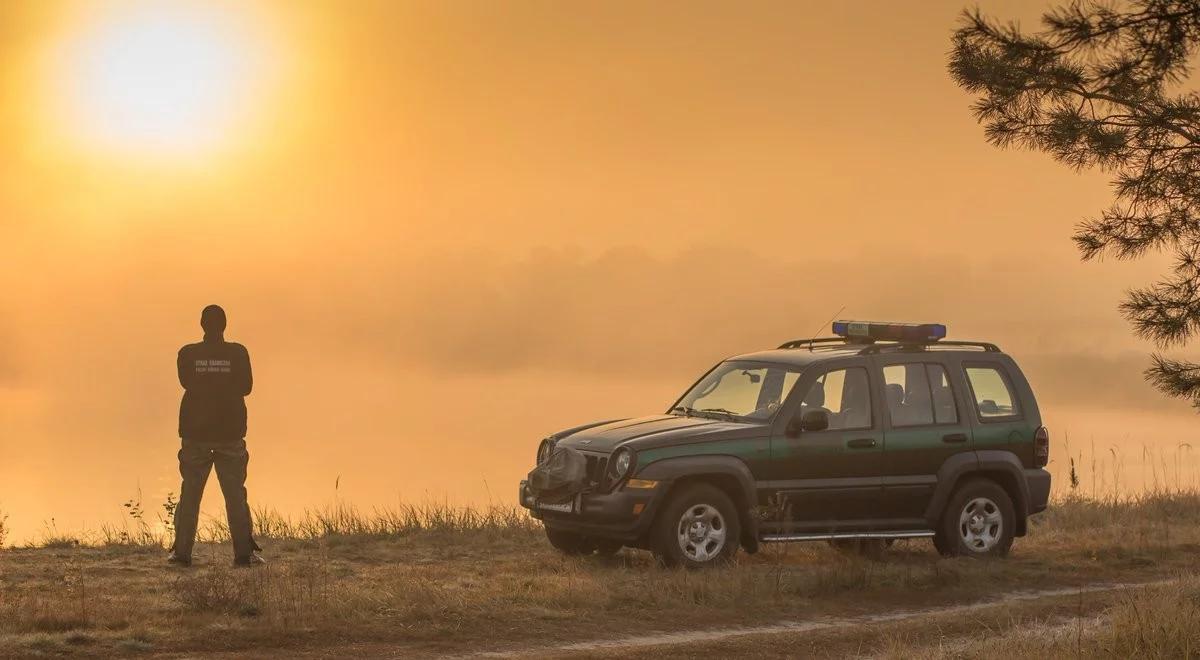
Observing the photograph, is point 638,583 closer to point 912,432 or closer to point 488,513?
point 912,432

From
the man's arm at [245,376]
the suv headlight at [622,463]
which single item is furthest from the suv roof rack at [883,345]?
the man's arm at [245,376]

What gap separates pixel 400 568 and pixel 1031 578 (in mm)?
5767

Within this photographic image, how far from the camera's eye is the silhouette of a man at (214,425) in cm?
1492

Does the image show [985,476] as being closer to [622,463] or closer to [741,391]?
[741,391]

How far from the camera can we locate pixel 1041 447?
16.3 metres

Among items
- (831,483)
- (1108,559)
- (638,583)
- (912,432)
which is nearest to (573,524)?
(638,583)

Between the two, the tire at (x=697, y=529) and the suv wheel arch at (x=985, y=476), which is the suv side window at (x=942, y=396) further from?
the tire at (x=697, y=529)

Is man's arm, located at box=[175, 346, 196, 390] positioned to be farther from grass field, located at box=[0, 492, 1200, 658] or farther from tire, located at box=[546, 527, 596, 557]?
tire, located at box=[546, 527, 596, 557]

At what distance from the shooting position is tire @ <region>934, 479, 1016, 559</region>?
15.8 m

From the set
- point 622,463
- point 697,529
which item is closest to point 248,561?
point 622,463

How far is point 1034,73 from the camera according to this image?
15484 millimetres

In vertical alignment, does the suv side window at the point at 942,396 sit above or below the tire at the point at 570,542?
above

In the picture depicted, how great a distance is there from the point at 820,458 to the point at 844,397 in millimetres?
696

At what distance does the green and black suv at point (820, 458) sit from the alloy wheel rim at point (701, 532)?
1cm
